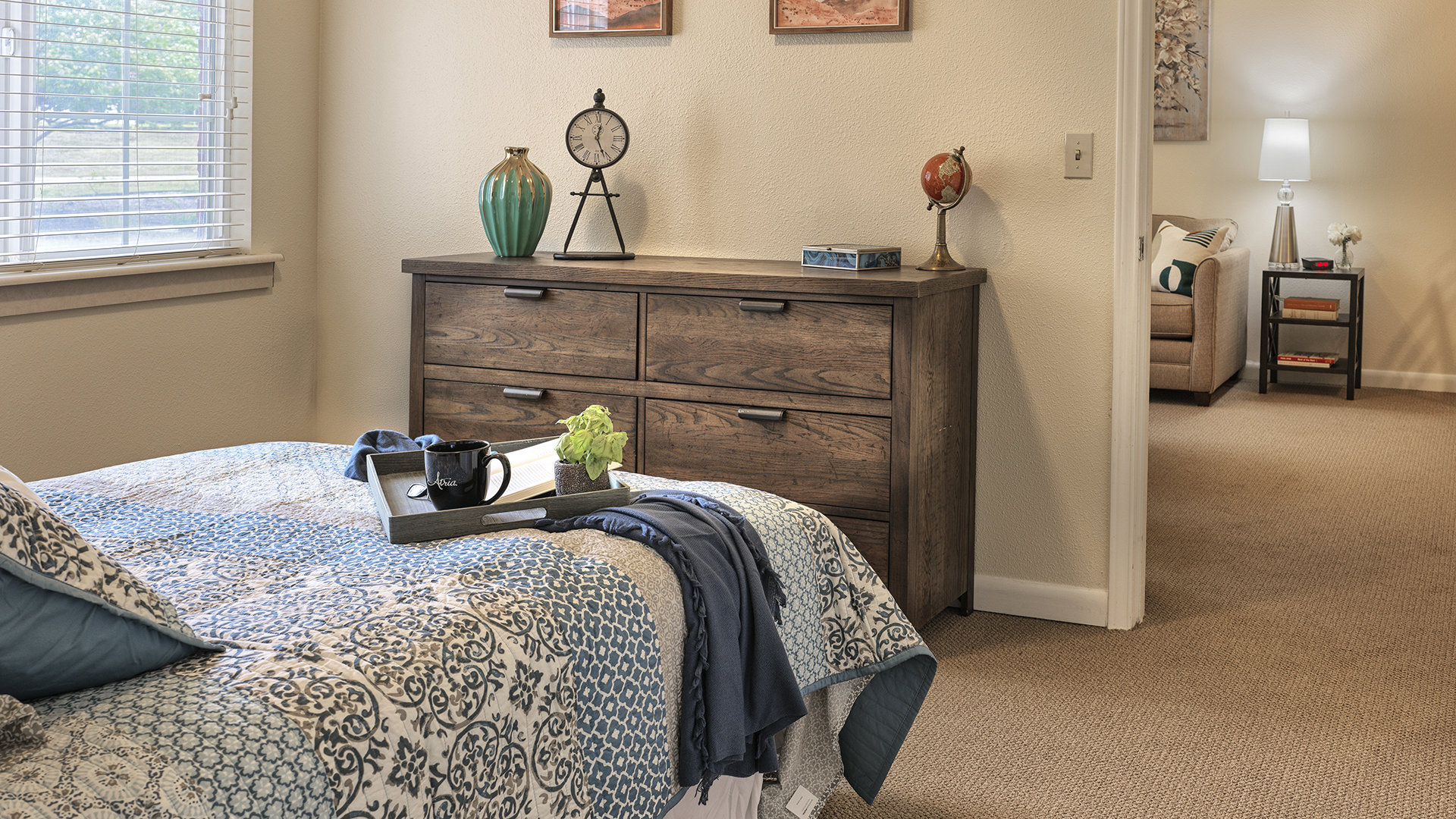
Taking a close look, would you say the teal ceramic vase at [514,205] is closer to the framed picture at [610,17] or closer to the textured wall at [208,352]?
the framed picture at [610,17]

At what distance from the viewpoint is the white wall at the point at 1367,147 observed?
6.56m

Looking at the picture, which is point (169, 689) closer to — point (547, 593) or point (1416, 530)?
point (547, 593)

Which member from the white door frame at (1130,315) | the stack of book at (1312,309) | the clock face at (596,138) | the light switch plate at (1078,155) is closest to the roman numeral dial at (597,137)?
the clock face at (596,138)

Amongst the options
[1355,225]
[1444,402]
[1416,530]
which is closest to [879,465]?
[1416,530]

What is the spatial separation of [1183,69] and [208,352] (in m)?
5.94

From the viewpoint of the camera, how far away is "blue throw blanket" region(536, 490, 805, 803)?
58.9 inches

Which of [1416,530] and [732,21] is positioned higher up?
[732,21]

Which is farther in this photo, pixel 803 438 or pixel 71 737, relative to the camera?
pixel 803 438

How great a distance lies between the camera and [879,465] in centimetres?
267

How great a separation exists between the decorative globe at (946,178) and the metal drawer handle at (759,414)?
662mm

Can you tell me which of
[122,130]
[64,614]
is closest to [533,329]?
[122,130]

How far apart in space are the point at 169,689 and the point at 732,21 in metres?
2.53

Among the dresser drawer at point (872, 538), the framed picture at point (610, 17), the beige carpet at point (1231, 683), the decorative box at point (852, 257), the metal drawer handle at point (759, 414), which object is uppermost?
the framed picture at point (610, 17)

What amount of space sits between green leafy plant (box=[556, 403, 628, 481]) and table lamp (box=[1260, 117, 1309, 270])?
594cm
